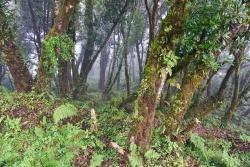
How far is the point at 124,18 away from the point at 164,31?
10933 mm

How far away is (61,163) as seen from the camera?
903 centimetres

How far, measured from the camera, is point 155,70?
830 centimetres

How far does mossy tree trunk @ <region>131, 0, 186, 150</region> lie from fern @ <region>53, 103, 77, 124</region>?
7.92 feet

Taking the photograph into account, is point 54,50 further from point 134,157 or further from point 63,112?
point 134,157

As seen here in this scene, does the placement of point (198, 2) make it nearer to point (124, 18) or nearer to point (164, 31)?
point (164, 31)

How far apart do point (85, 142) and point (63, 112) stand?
1171 millimetres

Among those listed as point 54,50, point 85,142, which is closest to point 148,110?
point 85,142

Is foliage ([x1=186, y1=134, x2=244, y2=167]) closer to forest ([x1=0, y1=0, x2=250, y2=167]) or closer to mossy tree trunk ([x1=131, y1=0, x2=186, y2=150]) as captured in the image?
forest ([x1=0, y1=0, x2=250, y2=167])

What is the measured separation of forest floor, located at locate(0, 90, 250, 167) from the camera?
9.20 metres

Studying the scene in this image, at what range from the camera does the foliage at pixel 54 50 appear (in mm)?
11508

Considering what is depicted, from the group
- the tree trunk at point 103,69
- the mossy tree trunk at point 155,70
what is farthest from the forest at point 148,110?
the tree trunk at point 103,69

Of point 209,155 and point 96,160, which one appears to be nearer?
point 96,160

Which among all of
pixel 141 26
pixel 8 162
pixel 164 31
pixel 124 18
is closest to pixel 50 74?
pixel 8 162

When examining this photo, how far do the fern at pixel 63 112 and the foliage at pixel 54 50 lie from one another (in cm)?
176
